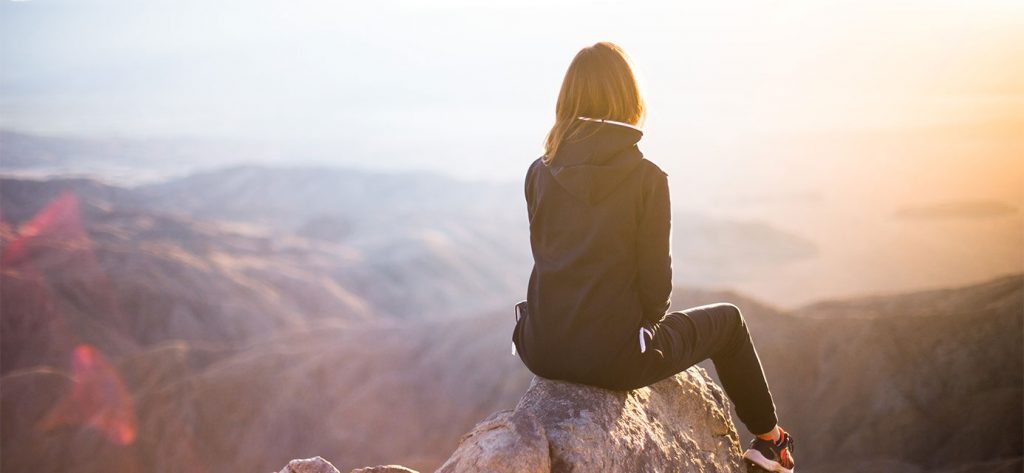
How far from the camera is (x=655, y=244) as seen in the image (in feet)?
11.7

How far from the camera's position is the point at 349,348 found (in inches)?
981

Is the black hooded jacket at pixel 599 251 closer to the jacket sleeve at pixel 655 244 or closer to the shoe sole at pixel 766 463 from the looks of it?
the jacket sleeve at pixel 655 244

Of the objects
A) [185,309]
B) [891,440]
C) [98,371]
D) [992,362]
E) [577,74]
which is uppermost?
[577,74]

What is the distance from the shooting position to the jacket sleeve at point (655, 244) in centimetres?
354

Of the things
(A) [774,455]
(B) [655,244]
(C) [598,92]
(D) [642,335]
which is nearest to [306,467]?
(D) [642,335]

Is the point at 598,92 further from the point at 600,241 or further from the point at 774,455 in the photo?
the point at 774,455

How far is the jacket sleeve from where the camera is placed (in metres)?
3.54

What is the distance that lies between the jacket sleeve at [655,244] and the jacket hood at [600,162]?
138 millimetres

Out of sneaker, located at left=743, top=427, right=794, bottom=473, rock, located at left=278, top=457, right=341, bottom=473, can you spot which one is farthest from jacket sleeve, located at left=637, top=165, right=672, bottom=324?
rock, located at left=278, top=457, right=341, bottom=473

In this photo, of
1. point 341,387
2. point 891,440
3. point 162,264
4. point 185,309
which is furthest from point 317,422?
point 162,264

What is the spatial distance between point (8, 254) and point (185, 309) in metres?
10.6

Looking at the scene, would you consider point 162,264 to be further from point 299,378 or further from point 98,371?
point 299,378

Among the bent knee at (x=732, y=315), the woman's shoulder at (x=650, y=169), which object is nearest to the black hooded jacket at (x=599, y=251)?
the woman's shoulder at (x=650, y=169)

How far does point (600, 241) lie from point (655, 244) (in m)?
0.24
